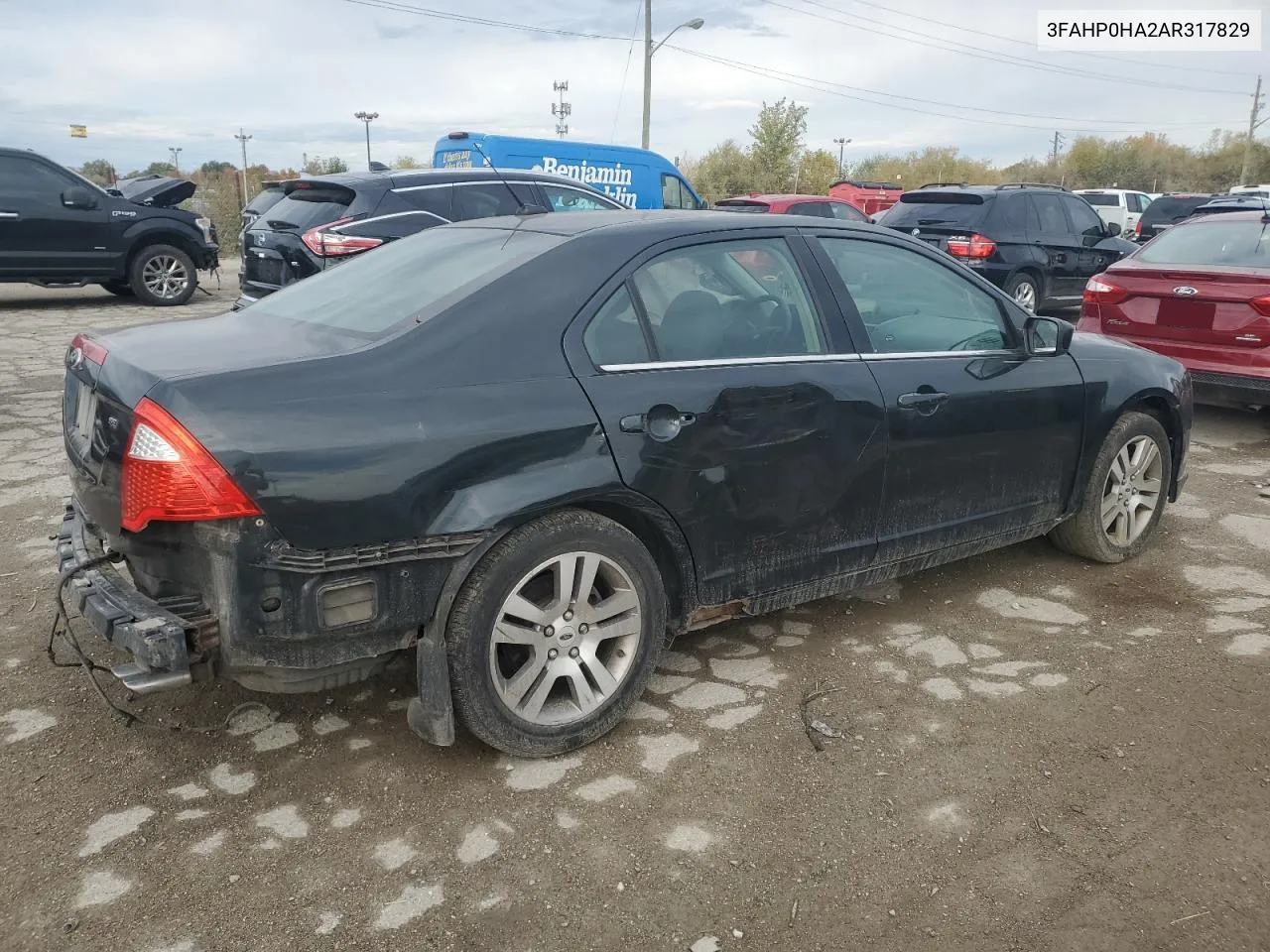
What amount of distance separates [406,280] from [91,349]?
36.9 inches

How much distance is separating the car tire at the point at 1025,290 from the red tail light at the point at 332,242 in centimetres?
700

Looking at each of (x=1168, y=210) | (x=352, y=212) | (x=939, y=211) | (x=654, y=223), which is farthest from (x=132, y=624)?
(x=1168, y=210)

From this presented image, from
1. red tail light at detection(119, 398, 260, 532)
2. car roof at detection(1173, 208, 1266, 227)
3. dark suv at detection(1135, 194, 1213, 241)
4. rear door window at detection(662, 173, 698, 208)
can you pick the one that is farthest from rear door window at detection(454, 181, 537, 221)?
dark suv at detection(1135, 194, 1213, 241)

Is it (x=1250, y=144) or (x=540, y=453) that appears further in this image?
(x=1250, y=144)

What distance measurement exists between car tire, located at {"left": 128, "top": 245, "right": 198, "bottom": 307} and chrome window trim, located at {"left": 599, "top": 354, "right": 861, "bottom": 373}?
1111 centimetres

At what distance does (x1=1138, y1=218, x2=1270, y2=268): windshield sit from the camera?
6.96 metres

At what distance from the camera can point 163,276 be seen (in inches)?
489

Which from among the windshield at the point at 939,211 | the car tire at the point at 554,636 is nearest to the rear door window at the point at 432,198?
the windshield at the point at 939,211

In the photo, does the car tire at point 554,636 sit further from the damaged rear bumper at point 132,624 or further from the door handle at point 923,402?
the door handle at point 923,402

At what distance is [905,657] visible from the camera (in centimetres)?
363

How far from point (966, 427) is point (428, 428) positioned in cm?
206

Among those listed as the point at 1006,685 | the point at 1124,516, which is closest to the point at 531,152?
the point at 1124,516

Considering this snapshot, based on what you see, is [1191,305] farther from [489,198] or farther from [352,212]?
Result: [352,212]

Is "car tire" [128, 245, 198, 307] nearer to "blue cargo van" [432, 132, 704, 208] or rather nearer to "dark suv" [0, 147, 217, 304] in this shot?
"dark suv" [0, 147, 217, 304]
